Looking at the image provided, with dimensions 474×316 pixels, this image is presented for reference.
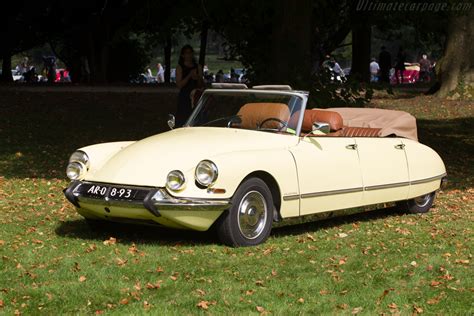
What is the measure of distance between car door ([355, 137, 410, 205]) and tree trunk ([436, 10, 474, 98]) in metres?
18.1

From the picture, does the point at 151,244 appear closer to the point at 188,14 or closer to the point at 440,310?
the point at 440,310

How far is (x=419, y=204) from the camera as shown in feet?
38.5

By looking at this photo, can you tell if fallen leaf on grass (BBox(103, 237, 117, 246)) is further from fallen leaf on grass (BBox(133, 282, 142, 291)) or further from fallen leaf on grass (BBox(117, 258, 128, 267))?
fallen leaf on grass (BBox(133, 282, 142, 291))

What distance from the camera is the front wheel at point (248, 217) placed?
8.96 m

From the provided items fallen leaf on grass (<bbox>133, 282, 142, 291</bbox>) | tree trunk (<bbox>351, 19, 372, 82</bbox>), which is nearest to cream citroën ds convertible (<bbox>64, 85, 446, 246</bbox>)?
fallen leaf on grass (<bbox>133, 282, 142, 291</bbox>)

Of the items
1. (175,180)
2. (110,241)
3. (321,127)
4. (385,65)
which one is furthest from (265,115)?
(385,65)

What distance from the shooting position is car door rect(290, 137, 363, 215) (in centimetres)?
971

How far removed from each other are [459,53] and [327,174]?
1970 centimetres

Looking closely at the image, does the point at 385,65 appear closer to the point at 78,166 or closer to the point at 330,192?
the point at 330,192

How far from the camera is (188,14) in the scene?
23.4 m

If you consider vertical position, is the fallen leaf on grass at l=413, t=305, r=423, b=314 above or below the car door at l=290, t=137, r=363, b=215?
below

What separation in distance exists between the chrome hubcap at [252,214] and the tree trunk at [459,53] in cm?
2042

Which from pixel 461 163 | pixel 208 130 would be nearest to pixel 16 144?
pixel 461 163

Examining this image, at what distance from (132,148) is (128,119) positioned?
1335cm
